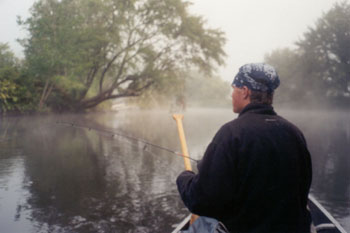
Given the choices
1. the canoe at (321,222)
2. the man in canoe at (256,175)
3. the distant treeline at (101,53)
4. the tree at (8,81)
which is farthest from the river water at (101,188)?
the distant treeline at (101,53)

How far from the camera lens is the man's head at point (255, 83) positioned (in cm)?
229

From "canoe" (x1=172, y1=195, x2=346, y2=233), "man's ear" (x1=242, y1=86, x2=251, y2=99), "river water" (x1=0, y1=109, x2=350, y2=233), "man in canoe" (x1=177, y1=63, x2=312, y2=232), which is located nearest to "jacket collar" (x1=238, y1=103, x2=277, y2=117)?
"man in canoe" (x1=177, y1=63, x2=312, y2=232)

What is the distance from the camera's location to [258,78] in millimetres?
2285

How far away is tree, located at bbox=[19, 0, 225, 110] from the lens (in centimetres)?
2869

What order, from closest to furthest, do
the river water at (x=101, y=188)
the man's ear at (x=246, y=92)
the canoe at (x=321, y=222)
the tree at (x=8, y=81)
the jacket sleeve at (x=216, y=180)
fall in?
the jacket sleeve at (x=216, y=180) → the man's ear at (x=246, y=92) → the canoe at (x=321, y=222) → the river water at (x=101, y=188) → the tree at (x=8, y=81)

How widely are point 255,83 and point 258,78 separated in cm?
4

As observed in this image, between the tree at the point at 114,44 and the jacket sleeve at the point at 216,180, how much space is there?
28.3 metres

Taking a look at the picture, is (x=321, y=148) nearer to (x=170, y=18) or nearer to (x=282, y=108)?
(x=170, y=18)

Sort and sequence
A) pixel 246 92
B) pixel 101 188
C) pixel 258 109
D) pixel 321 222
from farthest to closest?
pixel 101 188 < pixel 321 222 < pixel 246 92 < pixel 258 109

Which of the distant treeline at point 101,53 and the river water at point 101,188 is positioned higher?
the distant treeline at point 101,53

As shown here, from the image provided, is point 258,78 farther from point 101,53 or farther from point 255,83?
point 101,53

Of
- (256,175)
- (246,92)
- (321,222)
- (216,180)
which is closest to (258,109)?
(246,92)

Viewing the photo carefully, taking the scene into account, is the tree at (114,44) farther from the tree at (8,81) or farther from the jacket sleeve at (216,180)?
the jacket sleeve at (216,180)

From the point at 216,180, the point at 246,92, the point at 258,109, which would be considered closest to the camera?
the point at 216,180
